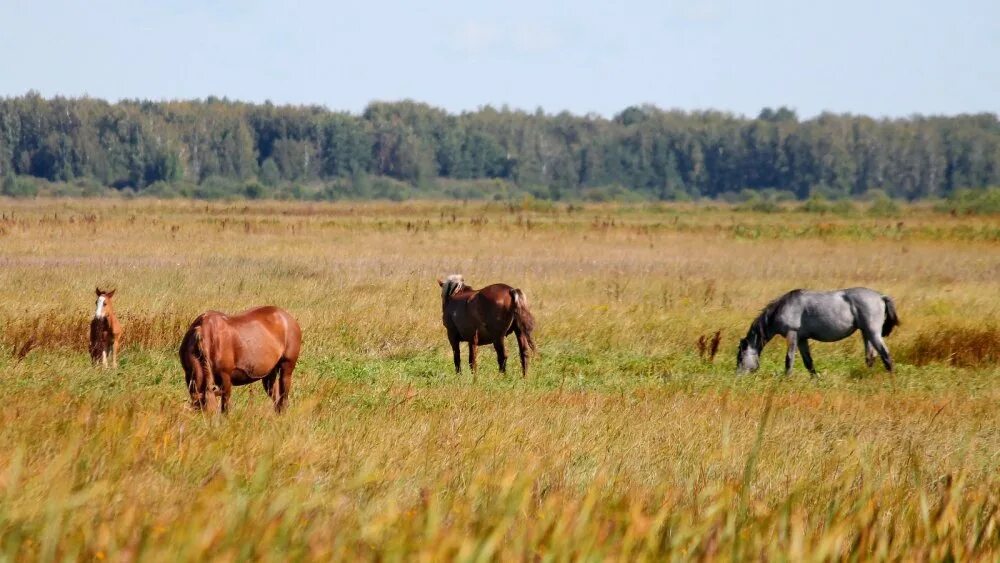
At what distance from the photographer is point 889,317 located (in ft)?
52.7

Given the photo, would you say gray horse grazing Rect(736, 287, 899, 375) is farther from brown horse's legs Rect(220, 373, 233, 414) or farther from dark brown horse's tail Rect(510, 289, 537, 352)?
brown horse's legs Rect(220, 373, 233, 414)

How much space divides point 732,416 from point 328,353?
6.78 meters

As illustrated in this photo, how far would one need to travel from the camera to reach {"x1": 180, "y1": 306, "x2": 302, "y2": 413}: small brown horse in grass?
9.93 m

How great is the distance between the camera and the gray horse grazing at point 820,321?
629 inches

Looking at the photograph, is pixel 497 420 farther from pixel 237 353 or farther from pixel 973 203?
pixel 973 203

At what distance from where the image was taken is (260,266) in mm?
27281

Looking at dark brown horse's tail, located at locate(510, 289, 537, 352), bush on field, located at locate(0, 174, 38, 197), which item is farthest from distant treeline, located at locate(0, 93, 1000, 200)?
dark brown horse's tail, located at locate(510, 289, 537, 352)

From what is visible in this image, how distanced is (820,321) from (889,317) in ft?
2.97

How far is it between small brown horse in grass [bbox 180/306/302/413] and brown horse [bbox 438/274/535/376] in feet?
14.6

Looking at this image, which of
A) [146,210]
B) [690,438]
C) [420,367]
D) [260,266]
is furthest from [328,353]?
[146,210]

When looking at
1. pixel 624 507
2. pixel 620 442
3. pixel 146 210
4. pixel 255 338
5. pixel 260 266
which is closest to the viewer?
pixel 624 507

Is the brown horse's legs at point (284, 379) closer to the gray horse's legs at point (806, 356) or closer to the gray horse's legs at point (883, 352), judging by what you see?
the gray horse's legs at point (806, 356)

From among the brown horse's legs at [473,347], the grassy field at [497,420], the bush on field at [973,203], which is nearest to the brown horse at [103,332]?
the grassy field at [497,420]

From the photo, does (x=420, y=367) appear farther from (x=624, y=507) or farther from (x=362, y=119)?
(x=362, y=119)
